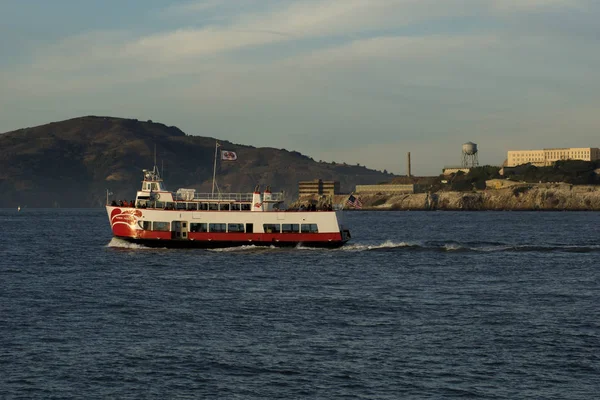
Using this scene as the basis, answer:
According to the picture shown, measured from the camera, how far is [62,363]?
32.2 m

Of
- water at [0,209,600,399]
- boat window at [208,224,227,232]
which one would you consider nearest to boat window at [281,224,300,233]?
boat window at [208,224,227,232]

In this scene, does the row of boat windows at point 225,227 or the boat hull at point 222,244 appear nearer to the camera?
the row of boat windows at point 225,227

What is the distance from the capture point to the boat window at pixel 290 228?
79.1 m

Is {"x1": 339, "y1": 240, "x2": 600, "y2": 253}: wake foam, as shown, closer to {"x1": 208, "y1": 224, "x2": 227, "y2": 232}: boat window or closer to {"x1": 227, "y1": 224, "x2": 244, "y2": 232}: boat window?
{"x1": 227, "y1": 224, "x2": 244, "y2": 232}: boat window

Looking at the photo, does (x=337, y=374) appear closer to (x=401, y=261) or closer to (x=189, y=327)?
(x=189, y=327)

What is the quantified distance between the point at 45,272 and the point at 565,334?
4316cm

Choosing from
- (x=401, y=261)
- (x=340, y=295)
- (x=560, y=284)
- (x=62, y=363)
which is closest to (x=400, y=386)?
(x=62, y=363)

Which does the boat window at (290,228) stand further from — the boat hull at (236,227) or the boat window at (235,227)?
the boat window at (235,227)

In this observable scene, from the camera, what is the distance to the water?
29234mm

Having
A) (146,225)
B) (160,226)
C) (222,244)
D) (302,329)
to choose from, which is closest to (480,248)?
(222,244)

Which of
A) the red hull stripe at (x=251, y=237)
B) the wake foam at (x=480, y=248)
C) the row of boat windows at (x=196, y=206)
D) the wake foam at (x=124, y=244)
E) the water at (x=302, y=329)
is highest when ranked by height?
the row of boat windows at (x=196, y=206)

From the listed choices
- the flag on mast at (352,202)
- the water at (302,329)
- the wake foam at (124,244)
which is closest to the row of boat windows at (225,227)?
the wake foam at (124,244)

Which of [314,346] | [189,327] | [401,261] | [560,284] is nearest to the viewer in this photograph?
[314,346]

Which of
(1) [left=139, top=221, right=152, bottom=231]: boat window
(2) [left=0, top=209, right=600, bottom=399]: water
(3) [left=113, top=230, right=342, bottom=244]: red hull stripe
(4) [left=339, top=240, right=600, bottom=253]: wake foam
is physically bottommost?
(2) [left=0, top=209, right=600, bottom=399]: water
